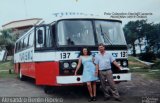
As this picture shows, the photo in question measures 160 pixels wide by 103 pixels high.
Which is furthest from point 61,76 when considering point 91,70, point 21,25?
point 21,25

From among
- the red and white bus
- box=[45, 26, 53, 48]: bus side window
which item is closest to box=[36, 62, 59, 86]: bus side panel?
the red and white bus

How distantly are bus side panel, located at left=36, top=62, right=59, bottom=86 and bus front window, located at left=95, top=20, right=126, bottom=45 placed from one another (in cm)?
177

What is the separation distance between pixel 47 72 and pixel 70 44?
4.42 feet

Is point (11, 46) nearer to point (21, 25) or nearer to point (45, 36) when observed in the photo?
point (21, 25)

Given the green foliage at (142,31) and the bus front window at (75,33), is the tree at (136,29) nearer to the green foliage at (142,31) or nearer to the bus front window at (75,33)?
the green foliage at (142,31)

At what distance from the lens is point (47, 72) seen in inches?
446

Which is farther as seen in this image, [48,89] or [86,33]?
[48,89]

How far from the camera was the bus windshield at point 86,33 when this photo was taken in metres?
10.9

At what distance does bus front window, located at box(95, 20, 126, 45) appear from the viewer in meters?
11.3

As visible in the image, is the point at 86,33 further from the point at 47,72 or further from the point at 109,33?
the point at 47,72

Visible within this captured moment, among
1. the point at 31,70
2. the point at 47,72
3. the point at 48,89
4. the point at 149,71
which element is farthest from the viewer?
the point at 149,71

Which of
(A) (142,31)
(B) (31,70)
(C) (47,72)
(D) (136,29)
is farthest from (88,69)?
(A) (142,31)

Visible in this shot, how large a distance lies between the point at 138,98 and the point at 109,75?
125 cm

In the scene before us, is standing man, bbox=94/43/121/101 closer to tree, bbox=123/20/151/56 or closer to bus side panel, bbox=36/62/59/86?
bus side panel, bbox=36/62/59/86
